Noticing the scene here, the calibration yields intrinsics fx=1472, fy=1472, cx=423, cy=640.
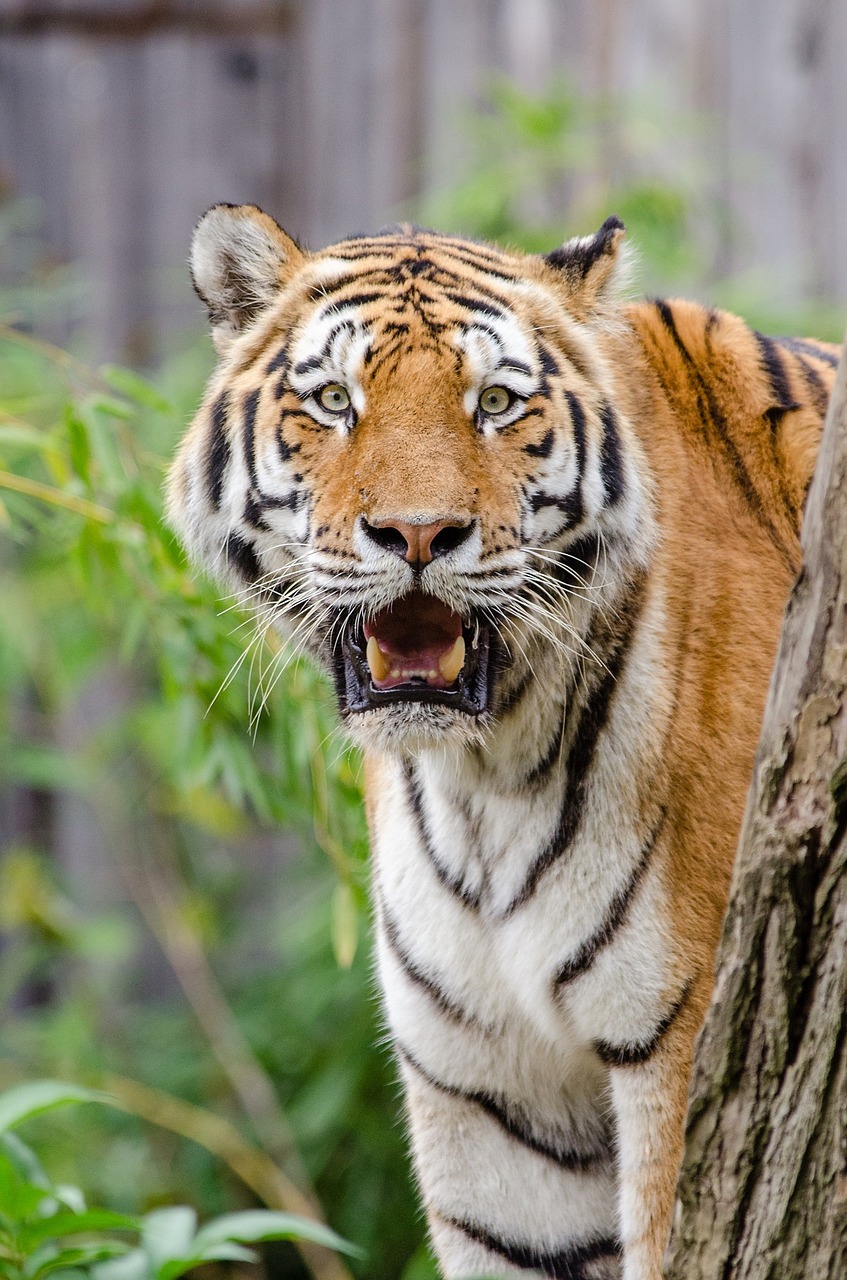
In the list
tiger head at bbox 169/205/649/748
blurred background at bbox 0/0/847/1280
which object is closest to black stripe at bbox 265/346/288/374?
tiger head at bbox 169/205/649/748

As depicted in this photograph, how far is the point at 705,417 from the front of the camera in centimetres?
230

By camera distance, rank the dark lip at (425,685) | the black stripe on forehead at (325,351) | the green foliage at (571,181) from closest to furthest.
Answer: the dark lip at (425,685)
the black stripe on forehead at (325,351)
the green foliage at (571,181)

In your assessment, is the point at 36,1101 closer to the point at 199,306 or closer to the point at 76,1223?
the point at 76,1223

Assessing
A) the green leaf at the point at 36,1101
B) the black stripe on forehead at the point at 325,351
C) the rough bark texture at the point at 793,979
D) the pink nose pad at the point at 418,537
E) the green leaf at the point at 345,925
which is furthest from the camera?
the green leaf at the point at 345,925

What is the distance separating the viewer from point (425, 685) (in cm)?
199

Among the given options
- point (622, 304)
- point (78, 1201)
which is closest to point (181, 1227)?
point (78, 1201)

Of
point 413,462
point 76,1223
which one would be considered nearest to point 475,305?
point 413,462

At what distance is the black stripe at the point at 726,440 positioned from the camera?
2240mm

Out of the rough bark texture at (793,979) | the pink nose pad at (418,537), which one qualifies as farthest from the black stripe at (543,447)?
the rough bark texture at (793,979)

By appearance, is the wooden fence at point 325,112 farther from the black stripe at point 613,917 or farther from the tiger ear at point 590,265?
the black stripe at point 613,917

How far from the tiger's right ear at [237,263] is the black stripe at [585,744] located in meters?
0.73

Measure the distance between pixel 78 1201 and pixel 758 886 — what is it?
1.32m

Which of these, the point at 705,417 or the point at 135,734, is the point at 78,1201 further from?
the point at 135,734

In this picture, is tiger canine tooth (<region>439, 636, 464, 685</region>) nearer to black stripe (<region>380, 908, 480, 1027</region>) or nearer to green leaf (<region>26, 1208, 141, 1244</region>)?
black stripe (<region>380, 908, 480, 1027</region>)
